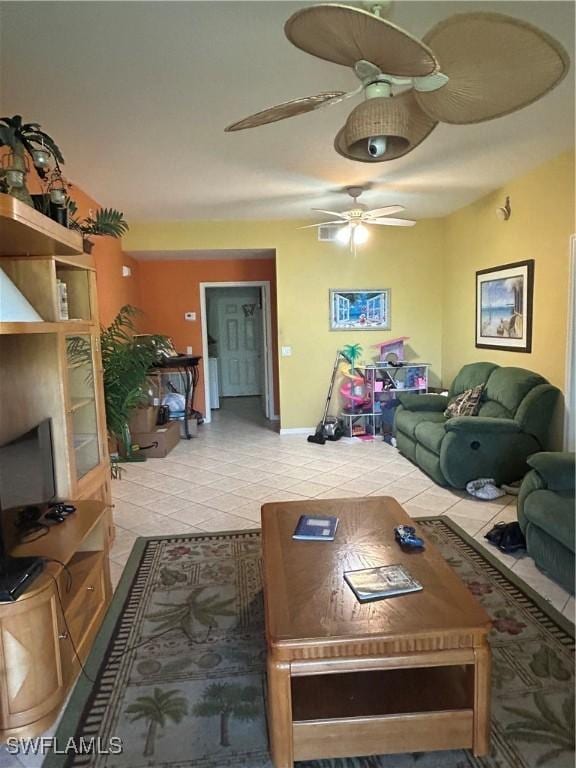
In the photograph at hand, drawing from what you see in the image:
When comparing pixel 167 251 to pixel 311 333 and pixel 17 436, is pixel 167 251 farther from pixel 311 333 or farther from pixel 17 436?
pixel 17 436

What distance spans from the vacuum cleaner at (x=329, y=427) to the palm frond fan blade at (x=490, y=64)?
418 centimetres

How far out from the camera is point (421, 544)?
1941 mm

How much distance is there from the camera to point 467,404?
14.1 ft

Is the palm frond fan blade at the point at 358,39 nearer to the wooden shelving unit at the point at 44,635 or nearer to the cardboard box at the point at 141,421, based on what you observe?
the wooden shelving unit at the point at 44,635

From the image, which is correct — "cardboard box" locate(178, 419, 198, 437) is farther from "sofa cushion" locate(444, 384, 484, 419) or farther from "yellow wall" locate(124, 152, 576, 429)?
"sofa cushion" locate(444, 384, 484, 419)

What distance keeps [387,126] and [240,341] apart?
7.22 m

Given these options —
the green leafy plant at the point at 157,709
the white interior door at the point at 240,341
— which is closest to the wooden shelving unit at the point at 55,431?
the green leafy plant at the point at 157,709

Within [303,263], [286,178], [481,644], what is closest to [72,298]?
[286,178]

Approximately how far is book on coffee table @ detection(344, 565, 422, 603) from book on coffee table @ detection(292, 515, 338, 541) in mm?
305

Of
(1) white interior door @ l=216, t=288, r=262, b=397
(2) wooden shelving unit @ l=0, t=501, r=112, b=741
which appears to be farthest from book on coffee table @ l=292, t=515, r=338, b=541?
(1) white interior door @ l=216, t=288, r=262, b=397

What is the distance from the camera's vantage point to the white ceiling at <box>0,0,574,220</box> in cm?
192

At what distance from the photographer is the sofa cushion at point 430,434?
3893 mm

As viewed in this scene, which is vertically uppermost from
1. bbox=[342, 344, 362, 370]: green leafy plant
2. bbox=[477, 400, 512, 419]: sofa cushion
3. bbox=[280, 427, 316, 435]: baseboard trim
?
bbox=[342, 344, 362, 370]: green leafy plant

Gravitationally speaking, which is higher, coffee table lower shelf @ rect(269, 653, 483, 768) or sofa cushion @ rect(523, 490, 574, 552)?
sofa cushion @ rect(523, 490, 574, 552)
